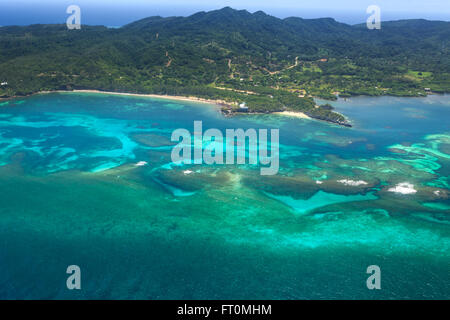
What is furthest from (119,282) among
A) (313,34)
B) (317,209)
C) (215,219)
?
(313,34)

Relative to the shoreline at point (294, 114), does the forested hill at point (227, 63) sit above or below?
above

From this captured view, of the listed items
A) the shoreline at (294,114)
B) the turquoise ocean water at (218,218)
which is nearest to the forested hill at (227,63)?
the shoreline at (294,114)

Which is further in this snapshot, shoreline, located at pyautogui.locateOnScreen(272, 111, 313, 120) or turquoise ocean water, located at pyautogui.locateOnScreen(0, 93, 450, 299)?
shoreline, located at pyautogui.locateOnScreen(272, 111, 313, 120)

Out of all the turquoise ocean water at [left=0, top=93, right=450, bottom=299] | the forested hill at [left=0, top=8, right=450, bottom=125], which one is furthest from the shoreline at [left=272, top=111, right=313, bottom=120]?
the turquoise ocean water at [left=0, top=93, right=450, bottom=299]

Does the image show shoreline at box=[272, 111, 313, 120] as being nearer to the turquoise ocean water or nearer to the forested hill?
the forested hill

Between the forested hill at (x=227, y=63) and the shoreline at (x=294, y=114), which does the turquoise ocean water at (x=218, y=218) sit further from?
the forested hill at (x=227, y=63)

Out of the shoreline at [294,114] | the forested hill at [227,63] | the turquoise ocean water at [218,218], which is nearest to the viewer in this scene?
the turquoise ocean water at [218,218]
